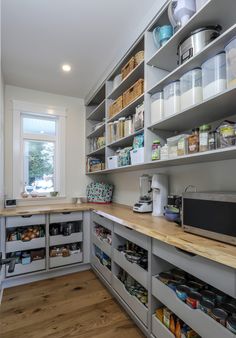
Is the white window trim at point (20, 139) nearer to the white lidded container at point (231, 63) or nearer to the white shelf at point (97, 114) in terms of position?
the white shelf at point (97, 114)

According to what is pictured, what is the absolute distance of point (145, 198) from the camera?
1969 mm

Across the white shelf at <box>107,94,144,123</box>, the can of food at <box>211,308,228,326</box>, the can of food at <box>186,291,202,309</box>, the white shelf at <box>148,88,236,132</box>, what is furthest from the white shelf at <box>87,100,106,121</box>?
the can of food at <box>211,308,228,326</box>

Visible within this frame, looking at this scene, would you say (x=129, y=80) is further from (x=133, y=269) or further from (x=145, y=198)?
(x=133, y=269)

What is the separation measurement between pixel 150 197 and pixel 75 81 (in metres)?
1.86

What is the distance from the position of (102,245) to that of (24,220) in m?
0.93

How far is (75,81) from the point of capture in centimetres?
266

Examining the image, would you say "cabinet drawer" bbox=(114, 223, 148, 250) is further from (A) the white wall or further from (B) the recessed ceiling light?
(B) the recessed ceiling light

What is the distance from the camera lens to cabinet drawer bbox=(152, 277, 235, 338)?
882 millimetres

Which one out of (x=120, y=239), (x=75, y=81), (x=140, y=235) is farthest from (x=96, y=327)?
(x=75, y=81)

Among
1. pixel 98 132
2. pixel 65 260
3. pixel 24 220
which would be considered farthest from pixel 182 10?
pixel 65 260

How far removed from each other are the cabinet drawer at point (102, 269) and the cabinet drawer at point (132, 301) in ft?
0.41

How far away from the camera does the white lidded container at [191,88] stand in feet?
3.89

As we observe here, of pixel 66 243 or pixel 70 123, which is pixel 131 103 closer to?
pixel 70 123

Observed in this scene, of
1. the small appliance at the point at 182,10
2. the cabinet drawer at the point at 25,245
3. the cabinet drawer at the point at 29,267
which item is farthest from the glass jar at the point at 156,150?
the cabinet drawer at the point at 29,267
